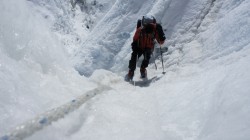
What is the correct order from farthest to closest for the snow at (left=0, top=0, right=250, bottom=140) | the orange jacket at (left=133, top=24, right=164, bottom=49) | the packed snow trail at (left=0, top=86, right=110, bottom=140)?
the orange jacket at (left=133, top=24, right=164, bottom=49), the snow at (left=0, top=0, right=250, bottom=140), the packed snow trail at (left=0, top=86, right=110, bottom=140)

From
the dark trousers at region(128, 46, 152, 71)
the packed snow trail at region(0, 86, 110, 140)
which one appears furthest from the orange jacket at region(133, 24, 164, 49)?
the packed snow trail at region(0, 86, 110, 140)

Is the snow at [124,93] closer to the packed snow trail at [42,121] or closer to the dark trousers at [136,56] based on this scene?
the packed snow trail at [42,121]

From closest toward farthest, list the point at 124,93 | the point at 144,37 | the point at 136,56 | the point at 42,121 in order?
the point at 42,121 → the point at 124,93 → the point at 144,37 → the point at 136,56

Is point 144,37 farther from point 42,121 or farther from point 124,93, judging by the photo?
point 42,121

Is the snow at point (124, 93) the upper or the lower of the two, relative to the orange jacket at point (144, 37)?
lower

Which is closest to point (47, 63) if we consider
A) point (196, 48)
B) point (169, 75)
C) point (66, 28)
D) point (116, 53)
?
point (169, 75)

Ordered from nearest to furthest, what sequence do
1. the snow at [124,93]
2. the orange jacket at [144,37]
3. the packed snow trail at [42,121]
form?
the packed snow trail at [42,121] < the snow at [124,93] < the orange jacket at [144,37]

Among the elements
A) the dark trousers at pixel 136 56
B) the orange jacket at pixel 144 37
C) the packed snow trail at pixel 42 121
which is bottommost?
the packed snow trail at pixel 42 121

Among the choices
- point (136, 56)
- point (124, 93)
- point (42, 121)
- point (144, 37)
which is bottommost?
point (42, 121)

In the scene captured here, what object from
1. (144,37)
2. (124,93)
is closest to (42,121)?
(124,93)

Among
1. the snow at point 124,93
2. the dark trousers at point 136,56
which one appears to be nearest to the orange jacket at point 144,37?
the dark trousers at point 136,56

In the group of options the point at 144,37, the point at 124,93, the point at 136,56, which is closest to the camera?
the point at 124,93

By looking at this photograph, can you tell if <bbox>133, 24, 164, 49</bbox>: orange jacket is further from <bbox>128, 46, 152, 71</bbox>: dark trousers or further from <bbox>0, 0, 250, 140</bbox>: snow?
<bbox>0, 0, 250, 140</bbox>: snow

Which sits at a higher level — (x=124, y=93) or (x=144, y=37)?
(x=144, y=37)
